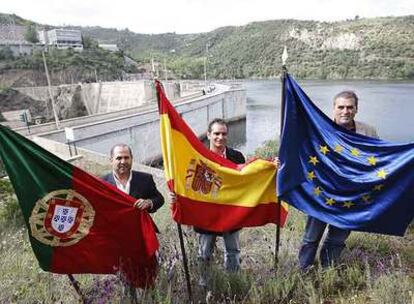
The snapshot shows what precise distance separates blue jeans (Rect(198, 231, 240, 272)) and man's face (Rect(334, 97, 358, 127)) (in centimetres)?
139

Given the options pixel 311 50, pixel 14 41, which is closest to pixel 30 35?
pixel 14 41

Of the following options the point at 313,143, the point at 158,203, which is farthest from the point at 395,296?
the point at 158,203

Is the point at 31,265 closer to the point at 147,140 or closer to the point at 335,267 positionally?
the point at 335,267

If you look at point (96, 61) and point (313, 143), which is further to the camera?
point (96, 61)

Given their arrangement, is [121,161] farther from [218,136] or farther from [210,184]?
[218,136]

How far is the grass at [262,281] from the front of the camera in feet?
10.1

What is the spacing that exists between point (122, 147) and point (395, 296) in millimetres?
2410

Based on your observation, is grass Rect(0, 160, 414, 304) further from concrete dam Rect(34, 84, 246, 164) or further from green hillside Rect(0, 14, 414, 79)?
green hillside Rect(0, 14, 414, 79)

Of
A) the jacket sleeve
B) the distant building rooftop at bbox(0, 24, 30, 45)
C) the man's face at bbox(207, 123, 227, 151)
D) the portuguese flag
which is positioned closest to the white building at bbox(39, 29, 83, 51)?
the distant building rooftop at bbox(0, 24, 30, 45)

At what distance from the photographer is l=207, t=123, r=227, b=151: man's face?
11.3ft

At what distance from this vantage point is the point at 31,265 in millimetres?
4113

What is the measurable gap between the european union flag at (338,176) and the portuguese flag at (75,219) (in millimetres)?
1289

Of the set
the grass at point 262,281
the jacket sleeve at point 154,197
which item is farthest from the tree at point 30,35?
the jacket sleeve at point 154,197

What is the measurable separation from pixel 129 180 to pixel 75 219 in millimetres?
546
